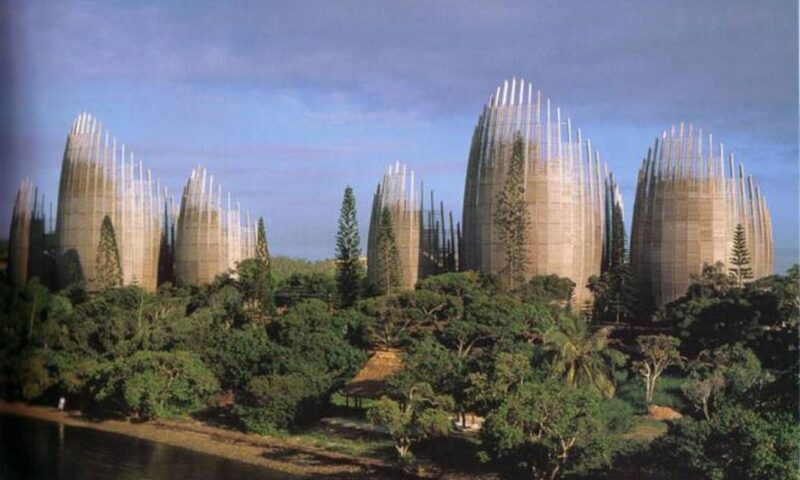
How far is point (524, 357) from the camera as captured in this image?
21.3 feet

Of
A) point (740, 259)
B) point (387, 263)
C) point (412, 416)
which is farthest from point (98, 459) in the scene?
point (740, 259)

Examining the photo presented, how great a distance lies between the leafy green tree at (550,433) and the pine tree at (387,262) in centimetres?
528

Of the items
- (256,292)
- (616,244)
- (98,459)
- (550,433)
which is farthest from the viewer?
(616,244)

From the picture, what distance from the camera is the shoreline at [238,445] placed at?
6.38m

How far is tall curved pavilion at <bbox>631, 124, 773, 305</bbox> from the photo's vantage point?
10.1 metres

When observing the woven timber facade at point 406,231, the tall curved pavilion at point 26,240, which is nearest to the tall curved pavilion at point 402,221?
the woven timber facade at point 406,231

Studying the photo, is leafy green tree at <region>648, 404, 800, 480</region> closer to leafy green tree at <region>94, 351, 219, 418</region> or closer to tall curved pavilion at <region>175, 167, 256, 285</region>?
leafy green tree at <region>94, 351, 219, 418</region>

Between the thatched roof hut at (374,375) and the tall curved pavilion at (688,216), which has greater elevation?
the tall curved pavilion at (688,216)

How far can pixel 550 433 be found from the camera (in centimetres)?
571

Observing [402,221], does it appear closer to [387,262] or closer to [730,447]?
[387,262]

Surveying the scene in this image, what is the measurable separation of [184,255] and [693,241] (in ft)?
20.4

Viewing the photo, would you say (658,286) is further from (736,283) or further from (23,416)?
(23,416)

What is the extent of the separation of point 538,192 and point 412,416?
15.5ft

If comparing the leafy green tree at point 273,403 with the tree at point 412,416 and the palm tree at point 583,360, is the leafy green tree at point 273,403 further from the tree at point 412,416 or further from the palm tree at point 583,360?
the palm tree at point 583,360
